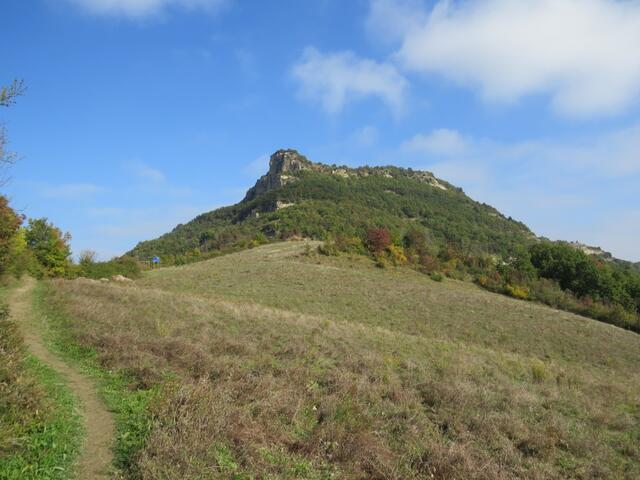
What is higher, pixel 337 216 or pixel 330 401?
pixel 337 216

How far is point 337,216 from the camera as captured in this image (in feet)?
351

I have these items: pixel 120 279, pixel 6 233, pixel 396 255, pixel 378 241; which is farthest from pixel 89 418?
pixel 378 241

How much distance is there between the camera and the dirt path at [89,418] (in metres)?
5.54

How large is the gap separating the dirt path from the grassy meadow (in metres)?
0.40

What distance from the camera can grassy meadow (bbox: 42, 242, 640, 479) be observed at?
6.36m

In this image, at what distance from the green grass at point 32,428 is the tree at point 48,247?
34.7 meters

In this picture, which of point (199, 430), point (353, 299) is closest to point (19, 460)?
point (199, 430)

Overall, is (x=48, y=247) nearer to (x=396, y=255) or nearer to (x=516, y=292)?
(x=396, y=255)

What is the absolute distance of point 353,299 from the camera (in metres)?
34.0

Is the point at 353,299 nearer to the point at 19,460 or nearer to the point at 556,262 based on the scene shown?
the point at 19,460

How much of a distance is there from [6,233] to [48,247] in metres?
11.0

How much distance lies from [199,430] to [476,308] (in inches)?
1257

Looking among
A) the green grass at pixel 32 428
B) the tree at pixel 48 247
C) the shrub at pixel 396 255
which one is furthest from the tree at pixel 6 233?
the shrub at pixel 396 255

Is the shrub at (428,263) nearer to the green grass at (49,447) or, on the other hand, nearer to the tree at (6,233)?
the tree at (6,233)
